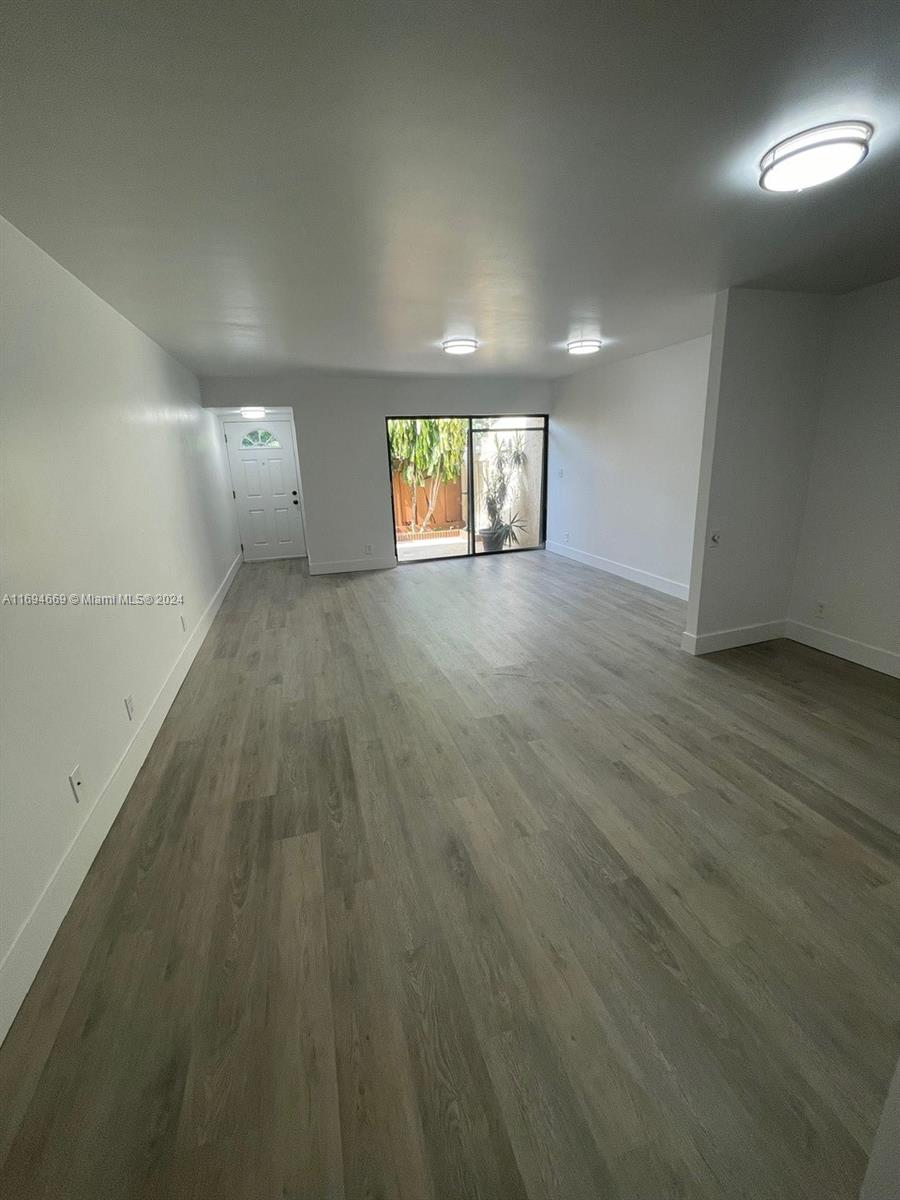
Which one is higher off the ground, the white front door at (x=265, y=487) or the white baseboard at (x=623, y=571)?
the white front door at (x=265, y=487)

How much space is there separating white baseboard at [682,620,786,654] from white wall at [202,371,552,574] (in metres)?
4.05

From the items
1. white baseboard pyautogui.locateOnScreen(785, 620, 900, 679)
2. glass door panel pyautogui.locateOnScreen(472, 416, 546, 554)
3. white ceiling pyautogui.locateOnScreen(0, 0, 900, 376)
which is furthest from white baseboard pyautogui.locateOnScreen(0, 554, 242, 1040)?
glass door panel pyautogui.locateOnScreen(472, 416, 546, 554)

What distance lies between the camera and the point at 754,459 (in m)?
3.31

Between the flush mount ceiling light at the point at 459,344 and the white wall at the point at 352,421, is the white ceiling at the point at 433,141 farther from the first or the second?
the white wall at the point at 352,421

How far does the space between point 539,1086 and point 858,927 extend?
3.91 feet

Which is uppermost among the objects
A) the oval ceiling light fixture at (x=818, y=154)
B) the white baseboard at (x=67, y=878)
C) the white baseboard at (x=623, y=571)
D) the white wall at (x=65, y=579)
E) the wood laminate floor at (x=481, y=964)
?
the oval ceiling light fixture at (x=818, y=154)

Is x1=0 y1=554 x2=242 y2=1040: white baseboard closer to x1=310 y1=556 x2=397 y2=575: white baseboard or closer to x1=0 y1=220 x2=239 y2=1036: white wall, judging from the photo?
x1=0 y1=220 x2=239 y2=1036: white wall

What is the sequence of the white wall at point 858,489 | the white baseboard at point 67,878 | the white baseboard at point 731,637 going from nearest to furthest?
1. the white baseboard at point 67,878
2. the white wall at point 858,489
3. the white baseboard at point 731,637

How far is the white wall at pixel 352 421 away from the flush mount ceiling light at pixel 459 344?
188cm

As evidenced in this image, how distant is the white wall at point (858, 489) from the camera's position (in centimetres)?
298

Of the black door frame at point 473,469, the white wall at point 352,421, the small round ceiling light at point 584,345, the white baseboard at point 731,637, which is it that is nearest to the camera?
the white baseboard at point 731,637

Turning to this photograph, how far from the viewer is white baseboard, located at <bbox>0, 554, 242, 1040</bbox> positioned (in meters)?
1.36

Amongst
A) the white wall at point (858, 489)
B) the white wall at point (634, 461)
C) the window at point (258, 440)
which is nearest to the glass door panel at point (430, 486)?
the white wall at point (634, 461)

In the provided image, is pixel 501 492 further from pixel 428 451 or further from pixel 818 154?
pixel 818 154
